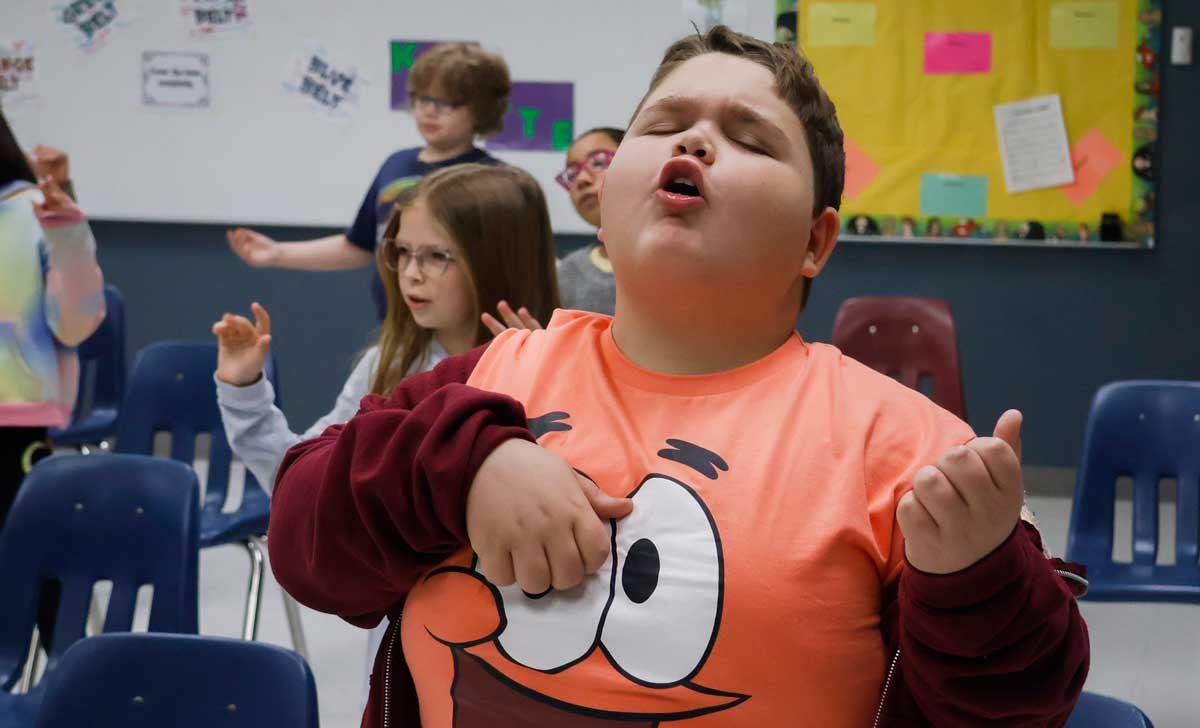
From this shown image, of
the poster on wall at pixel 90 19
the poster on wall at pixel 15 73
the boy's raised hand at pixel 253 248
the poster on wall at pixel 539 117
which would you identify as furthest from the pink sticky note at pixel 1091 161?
the poster on wall at pixel 15 73

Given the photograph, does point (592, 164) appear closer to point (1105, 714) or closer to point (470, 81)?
point (470, 81)

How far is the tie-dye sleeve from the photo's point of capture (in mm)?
2428

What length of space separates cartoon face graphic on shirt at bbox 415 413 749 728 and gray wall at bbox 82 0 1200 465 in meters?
4.20

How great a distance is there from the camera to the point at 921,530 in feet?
2.13

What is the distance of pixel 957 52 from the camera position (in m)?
4.77

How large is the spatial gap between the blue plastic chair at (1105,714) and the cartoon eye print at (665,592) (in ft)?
2.48

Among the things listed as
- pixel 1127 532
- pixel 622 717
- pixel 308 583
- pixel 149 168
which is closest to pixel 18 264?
pixel 308 583

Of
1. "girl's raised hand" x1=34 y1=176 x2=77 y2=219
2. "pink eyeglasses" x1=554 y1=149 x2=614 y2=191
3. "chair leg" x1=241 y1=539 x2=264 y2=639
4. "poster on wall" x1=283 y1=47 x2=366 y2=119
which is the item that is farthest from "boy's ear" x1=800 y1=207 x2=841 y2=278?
"poster on wall" x1=283 y1=47 x2=366 y2=119

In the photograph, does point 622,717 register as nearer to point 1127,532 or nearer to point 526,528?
point 526,528

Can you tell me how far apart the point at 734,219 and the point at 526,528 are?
22 cm

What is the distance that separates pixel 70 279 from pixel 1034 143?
3537 millimetres

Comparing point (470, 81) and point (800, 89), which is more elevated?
point (470, 81)

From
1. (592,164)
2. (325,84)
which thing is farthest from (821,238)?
(325,84)

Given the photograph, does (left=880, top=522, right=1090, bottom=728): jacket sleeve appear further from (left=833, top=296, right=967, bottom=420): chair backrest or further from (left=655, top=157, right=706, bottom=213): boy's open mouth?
(left=833, top=296, right=967, bottom=420): chair backrest
